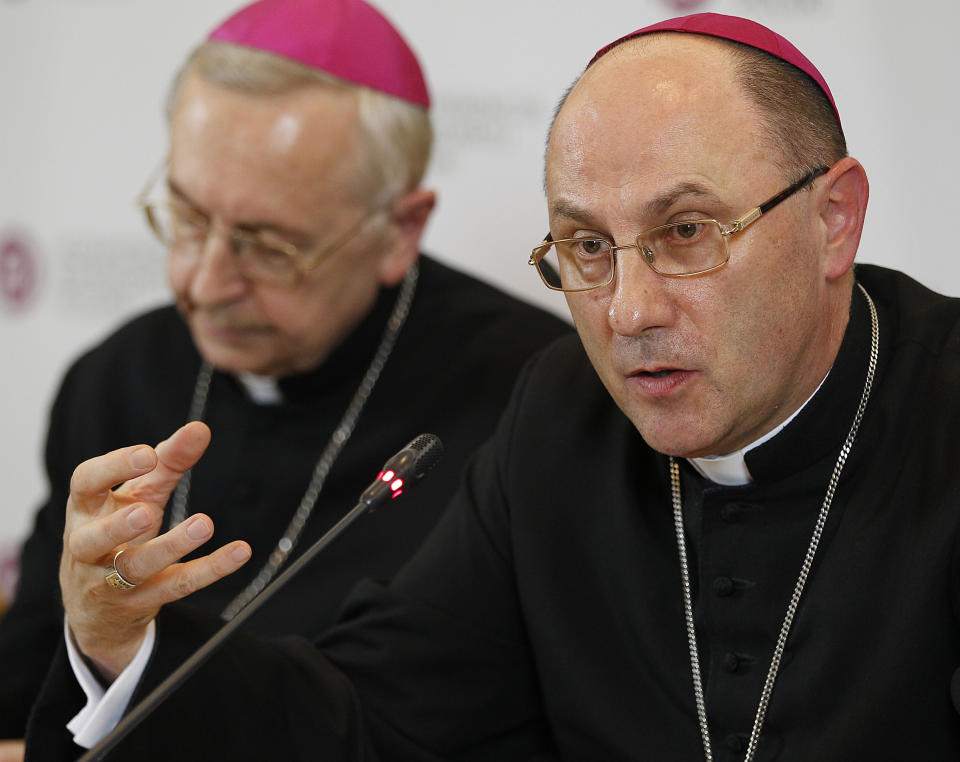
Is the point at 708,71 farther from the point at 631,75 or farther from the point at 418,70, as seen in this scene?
the point at 418,70

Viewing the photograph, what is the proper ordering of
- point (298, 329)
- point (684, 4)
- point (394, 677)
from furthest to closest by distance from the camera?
point (684, 4) → point (298, 329) → point (394, 677)

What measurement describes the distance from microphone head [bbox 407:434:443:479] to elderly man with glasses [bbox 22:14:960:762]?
0.25m

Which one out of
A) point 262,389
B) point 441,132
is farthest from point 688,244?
point 441,132

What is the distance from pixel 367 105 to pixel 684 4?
32.5 inches

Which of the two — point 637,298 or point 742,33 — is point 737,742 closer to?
point 637,298

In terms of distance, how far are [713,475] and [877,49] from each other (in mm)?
1305

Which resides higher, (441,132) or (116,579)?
(441,132)

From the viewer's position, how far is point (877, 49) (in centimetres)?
262

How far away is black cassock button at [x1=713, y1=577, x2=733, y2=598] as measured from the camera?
1688mm

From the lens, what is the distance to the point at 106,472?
150 centimetres

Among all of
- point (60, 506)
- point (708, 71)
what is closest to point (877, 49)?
point (708, 71)

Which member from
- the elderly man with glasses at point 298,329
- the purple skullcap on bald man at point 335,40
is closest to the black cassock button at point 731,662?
the elderly man with glasses at point 298,329

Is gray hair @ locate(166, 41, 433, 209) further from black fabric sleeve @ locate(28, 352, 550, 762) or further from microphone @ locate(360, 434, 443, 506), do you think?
microphone @ locate(360, 434, 443, 506)

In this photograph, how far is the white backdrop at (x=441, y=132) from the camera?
103 inches
